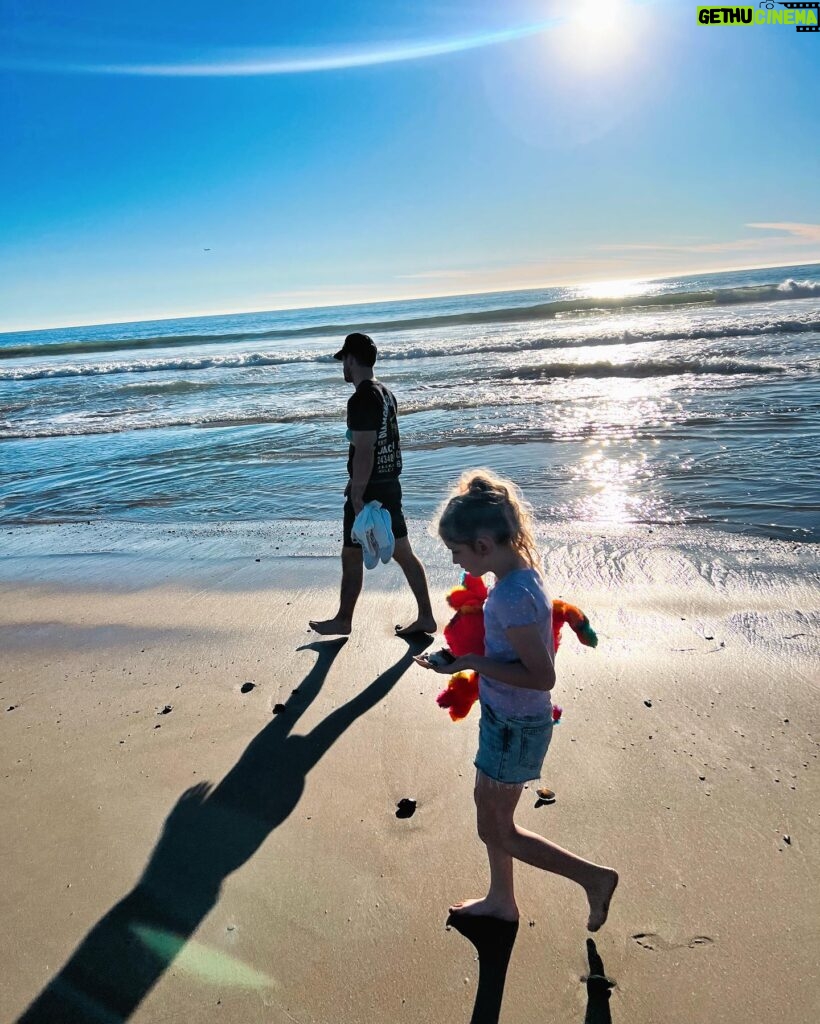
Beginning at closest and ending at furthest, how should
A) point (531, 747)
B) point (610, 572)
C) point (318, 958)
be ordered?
point (531, 747) < point (318, 958) < point (610, 572)

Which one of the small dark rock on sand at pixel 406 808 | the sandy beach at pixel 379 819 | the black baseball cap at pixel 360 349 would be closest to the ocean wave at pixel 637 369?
the sandy beach at pixel 379 819

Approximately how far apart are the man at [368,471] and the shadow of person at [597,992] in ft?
7.97

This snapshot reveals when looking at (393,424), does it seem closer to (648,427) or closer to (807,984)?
(807,984)

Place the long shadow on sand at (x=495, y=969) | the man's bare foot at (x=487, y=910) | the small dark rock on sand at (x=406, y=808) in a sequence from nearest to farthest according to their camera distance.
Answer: the long shadow on sand at (x=495, y=969)
the man's bare foot at (x=487, y=910)
the small dark rock on sand at (x=406, y=808)

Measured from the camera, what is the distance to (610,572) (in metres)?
5.15

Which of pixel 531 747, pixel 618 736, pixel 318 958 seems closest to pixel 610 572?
pixel 618 736

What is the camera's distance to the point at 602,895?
223 centimetres

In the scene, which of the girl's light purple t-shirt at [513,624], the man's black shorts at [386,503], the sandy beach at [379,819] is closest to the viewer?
the girl's light purple t-shirt at [513,624]

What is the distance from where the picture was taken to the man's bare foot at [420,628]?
4.49 metres

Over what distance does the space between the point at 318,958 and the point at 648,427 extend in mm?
9114

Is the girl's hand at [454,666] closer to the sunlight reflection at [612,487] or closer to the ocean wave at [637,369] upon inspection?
the sunlight reflection at [612,487]

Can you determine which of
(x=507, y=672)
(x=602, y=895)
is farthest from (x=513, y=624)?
(x=602, y=895)

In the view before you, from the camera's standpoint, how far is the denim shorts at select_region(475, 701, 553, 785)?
2.12 metres

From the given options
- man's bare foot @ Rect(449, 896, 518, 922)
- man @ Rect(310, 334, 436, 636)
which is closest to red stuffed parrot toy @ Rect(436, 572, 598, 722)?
man's bare foot @ Rect(449, 896, 518, 922)
